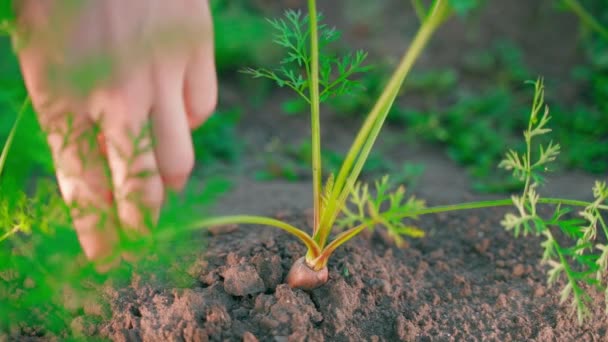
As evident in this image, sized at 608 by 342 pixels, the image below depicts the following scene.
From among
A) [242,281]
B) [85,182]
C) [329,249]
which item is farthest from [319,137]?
[85,182]

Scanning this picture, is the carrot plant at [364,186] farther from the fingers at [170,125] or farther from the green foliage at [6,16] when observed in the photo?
the green foliage at [6,16]

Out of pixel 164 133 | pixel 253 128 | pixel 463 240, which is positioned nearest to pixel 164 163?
pixel 164 133

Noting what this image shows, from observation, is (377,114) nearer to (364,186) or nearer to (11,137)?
(364,186)

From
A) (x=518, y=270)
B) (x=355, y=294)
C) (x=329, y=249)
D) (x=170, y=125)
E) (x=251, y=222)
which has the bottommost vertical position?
(x=518, y=270)

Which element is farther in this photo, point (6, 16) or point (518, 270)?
point (518, 270)

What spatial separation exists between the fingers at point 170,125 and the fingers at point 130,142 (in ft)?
0.10

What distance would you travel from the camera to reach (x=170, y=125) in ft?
4.98

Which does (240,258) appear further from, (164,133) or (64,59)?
(64,59)

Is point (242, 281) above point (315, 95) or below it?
below

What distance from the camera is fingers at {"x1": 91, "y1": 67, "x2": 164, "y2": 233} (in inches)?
55.2

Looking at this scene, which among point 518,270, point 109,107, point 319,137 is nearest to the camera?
point 109,107

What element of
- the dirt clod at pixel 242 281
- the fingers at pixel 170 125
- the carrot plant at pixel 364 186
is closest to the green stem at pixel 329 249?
the carrot plant at pixel 364 186

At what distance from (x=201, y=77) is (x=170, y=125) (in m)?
0.18

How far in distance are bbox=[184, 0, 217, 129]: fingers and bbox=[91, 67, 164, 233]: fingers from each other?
0.17 metres
